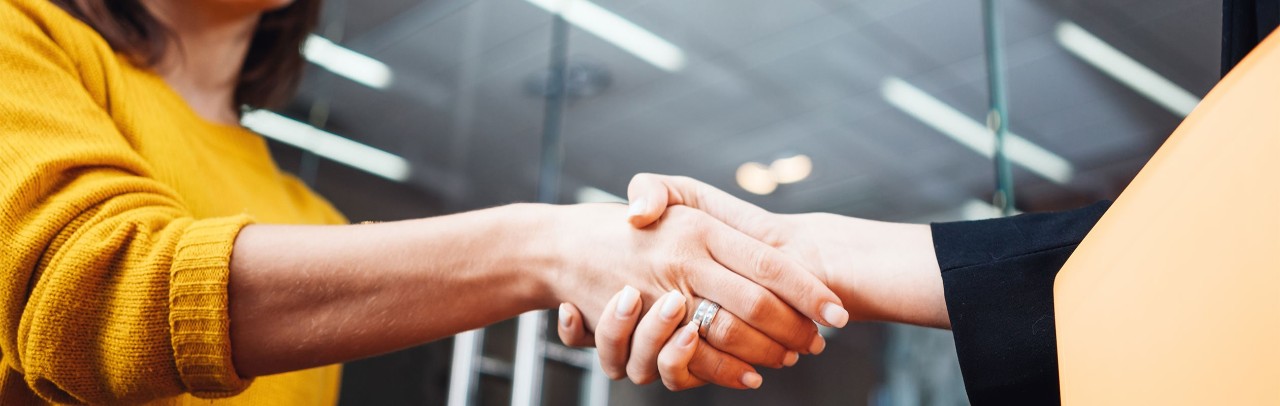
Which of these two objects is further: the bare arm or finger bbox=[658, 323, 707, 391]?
finger bbox=[658, 323, 707, 391]

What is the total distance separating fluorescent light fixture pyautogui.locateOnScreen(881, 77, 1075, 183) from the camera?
5.48 ft

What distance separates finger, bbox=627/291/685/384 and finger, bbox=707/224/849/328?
0.06 m

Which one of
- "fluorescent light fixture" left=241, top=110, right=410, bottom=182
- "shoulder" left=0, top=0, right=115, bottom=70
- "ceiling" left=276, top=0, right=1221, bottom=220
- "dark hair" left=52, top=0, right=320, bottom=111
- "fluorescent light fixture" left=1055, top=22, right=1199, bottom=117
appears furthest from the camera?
"fluorescent light fixture" left=241, top=110, right=410, bottom=182

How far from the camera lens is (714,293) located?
2.79 feet

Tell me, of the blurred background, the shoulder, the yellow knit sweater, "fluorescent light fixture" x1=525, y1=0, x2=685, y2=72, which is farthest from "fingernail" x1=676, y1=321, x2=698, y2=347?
"fluorescent light fixture" x1=525, y1=0, x2=685, y2=72

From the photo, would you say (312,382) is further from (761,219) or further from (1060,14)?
(1060,14)

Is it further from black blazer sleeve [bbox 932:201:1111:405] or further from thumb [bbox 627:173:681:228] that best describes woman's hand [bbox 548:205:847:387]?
black blazer sleeve [bbox 932:201:1111:405]

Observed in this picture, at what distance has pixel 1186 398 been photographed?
35 cm

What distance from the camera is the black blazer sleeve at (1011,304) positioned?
668mm

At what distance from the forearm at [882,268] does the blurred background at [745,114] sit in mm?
820

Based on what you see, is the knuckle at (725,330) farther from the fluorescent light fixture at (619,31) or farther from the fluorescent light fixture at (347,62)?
the fluorescent light fixture at (347,62)

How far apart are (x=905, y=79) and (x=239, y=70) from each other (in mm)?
1343

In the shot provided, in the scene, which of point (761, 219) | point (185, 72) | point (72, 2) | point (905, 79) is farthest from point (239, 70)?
point (905, 79)

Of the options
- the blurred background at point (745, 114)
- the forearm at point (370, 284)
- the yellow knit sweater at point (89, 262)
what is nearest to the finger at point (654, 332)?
the forearm at point (370, 284)
